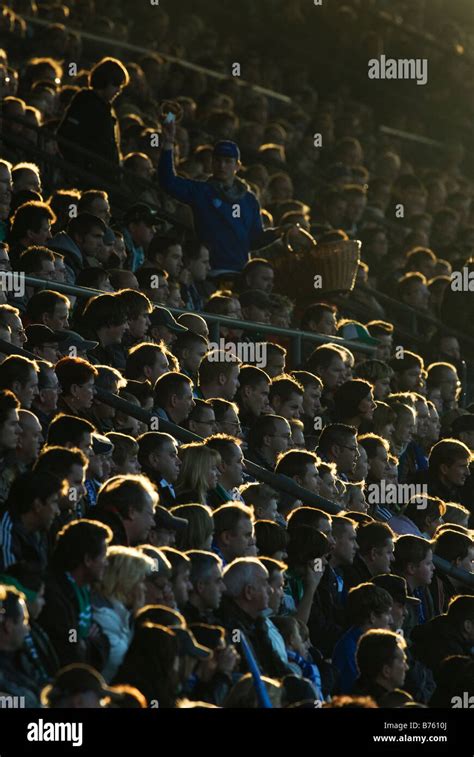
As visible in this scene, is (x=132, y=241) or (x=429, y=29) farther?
(x=429, y=29)

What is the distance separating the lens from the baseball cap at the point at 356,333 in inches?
552

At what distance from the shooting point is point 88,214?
39.5 ft

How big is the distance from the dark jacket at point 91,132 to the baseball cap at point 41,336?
4468 millimetres

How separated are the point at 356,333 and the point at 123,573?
6.82 metres

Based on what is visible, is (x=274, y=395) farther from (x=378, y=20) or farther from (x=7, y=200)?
(x=378, y=20)

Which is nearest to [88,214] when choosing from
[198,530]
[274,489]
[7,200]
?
[7,200]

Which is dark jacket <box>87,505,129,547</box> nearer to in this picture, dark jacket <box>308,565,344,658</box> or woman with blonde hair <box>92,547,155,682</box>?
woman with blonde hair <box>92,547,155,682</box>

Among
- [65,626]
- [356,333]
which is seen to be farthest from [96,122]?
[65,626]

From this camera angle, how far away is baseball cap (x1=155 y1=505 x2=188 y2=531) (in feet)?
27.7

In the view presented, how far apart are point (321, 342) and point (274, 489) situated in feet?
11.3

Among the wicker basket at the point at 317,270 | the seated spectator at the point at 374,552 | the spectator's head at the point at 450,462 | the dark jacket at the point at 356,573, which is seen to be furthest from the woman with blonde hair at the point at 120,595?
the wicker basket at the point at 317,270

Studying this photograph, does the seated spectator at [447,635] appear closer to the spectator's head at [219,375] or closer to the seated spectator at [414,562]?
the seated spectator at [414,562]

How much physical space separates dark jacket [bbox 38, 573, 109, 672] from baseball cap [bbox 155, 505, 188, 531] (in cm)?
115

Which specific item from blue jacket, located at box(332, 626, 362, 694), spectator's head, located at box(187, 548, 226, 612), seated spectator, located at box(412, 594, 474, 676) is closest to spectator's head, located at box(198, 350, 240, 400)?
seated spectator, located at box(412, 594, 474, 676)
